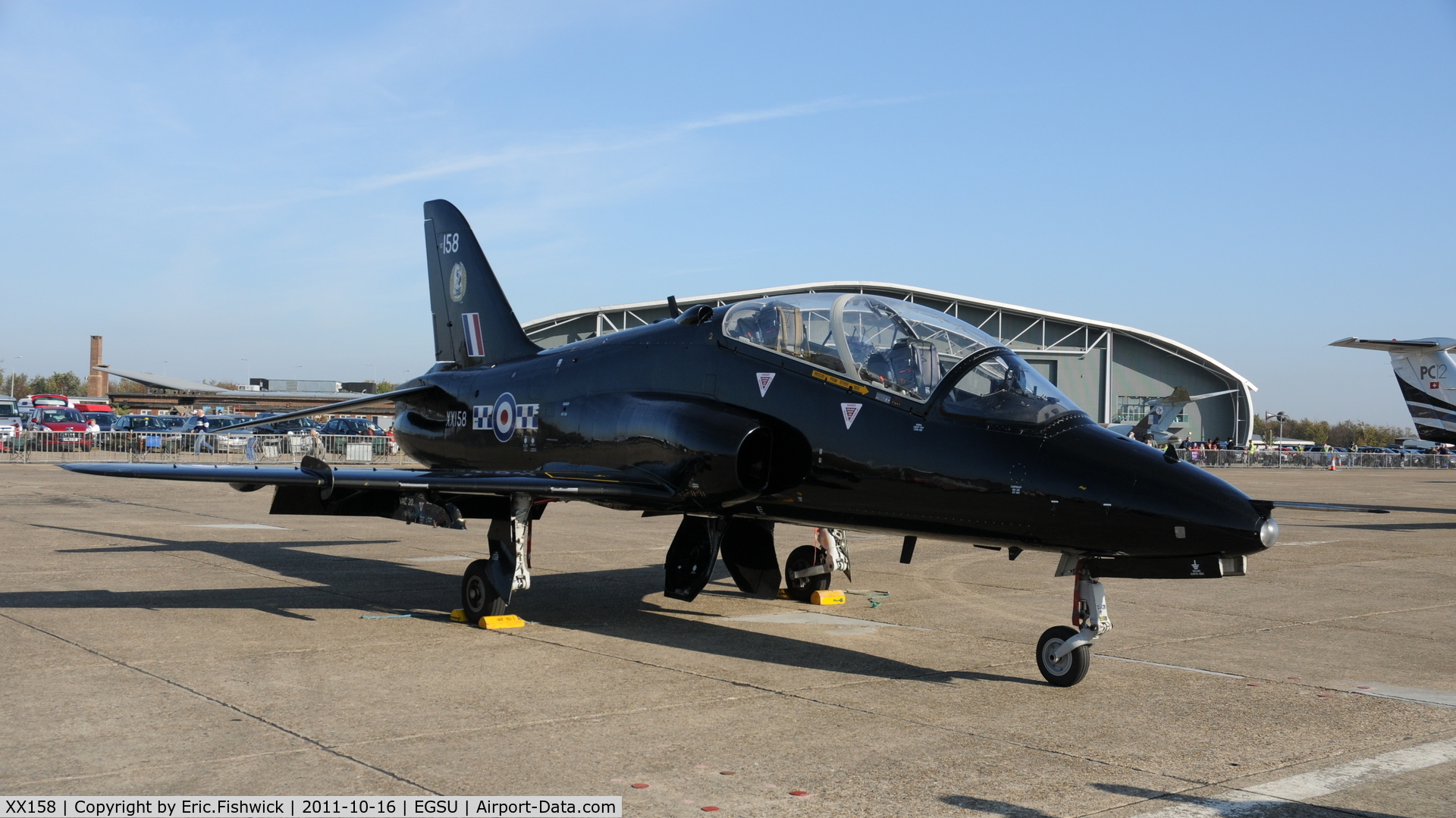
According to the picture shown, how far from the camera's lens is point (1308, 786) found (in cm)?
493

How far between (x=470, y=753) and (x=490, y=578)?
415cm

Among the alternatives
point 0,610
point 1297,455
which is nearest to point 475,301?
point 0,610

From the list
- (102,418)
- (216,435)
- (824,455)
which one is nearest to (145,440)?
(216,435)

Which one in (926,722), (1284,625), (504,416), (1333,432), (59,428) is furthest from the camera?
(1333,432)

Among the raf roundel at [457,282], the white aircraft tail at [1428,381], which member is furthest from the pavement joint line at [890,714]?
the white aircraft tail at [1428,381]

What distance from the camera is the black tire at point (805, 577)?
10.8 metres

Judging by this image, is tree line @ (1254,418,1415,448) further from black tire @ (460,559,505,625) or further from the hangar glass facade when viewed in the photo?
black tire @ (460,559,505,625)

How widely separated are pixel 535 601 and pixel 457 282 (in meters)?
4.63

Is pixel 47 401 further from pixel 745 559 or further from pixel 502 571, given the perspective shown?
pixel 745 559

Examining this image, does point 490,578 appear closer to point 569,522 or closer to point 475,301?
point 475,301

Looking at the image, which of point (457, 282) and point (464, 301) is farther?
point (457, 282)

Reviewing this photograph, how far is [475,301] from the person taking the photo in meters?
12.9

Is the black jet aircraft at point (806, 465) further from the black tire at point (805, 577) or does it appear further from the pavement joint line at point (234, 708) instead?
the pavement joint line at point (234, 708)

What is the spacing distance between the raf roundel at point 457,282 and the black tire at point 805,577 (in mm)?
5432
